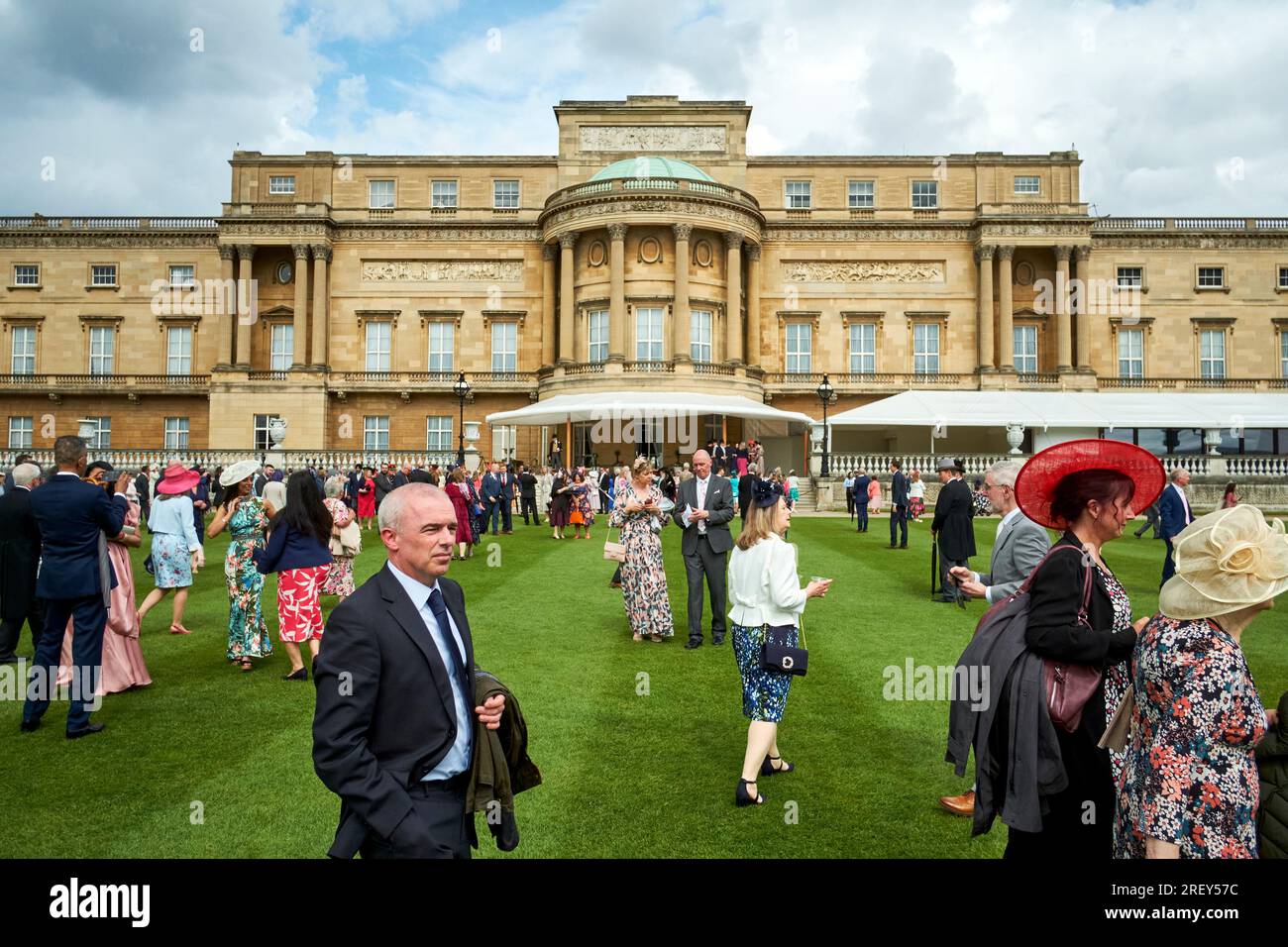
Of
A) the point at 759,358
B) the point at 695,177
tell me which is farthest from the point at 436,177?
the point at 759,358

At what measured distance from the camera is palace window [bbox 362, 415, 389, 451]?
4297 centimetres

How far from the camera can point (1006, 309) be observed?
41.5m

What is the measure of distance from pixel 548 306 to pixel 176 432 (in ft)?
69.1

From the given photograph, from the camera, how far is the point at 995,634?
11.9ft

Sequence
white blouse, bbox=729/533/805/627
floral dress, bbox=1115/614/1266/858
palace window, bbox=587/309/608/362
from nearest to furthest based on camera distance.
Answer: floral dress, bbox=1115/614/1266/858 → white blouse, bbox=729/533/805/627 → palace window, bbox=587/309/608/362

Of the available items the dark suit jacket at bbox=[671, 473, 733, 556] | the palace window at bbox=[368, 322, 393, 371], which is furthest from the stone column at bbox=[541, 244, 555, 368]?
the dark suit jacket at bbox=[671, 473, 733, 556]

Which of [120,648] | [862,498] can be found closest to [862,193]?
[862,498]

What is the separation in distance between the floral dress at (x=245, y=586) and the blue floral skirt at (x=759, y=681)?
18.4 ft

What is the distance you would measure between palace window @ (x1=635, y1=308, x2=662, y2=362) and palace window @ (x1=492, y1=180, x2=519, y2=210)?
448 inches

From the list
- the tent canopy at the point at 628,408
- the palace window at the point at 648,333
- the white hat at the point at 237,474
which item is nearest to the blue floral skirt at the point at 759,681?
the white hat at the point at 237,474

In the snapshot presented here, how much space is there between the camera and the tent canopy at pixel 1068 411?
31625mm

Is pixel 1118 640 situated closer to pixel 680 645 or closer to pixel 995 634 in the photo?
pixel 995 634

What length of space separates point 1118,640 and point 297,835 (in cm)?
439

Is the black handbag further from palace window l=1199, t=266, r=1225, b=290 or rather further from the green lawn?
palace window l=1199, t=266, r=1225, b=290
